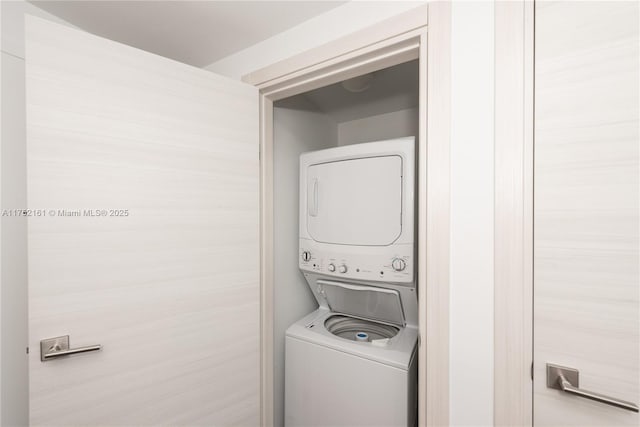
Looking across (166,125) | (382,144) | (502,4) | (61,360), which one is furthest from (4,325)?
(502,4)

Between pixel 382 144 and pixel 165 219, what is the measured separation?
1.03m

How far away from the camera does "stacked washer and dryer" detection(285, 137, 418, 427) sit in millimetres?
1432

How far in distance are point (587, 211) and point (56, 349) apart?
160 cm

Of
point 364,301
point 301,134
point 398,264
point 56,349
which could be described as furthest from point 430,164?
point 56,349

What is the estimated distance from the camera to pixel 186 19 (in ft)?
4.45

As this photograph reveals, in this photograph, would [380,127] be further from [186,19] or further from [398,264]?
[186,19]

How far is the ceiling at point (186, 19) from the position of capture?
1.25 meters

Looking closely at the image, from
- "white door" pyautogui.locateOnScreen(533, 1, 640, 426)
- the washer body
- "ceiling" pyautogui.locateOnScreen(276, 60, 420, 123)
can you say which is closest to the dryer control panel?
the washer body

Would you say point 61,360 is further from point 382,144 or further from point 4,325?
point 382,144

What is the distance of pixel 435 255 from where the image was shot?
102 centimetres

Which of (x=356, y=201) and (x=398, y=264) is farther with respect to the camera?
(x=356, y=201)

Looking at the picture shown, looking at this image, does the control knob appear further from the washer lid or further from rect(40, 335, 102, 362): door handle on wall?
rect(40, 335, 102, 362): door handle on wall

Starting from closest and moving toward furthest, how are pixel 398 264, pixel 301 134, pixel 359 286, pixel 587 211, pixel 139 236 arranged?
pixel 587 211 → pixel 139 236 → pixel 398 264 → pixel 359 286 → pixel 301 134

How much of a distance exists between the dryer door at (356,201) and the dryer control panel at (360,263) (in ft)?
0.18
